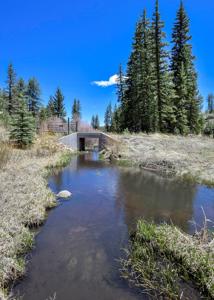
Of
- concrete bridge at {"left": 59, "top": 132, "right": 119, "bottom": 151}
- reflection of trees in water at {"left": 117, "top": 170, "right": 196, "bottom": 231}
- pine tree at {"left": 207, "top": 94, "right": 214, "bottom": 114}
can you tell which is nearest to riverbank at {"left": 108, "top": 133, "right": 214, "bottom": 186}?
concrete bridge at {"left": 59, "top": 132, "right": 119, "bottom": 151}

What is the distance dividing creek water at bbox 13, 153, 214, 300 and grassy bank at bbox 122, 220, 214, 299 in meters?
0.29

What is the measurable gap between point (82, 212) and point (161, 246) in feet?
10.2

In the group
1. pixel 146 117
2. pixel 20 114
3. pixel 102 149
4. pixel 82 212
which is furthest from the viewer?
pixel 146 117

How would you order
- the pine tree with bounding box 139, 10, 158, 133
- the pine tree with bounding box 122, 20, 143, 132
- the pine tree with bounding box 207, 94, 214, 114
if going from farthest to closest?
1. the pine tree with bounding box 207, 94, 214, 114
2. the pine tree with bounding box 122, 20, 143, 132
3. the pine tree with bounding box 139, 10, 158, 133

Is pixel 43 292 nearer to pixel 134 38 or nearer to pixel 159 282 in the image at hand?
pixel 159 282

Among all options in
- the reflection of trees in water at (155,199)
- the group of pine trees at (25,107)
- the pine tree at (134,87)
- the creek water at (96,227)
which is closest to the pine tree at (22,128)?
the group of pine trees at (25,107)

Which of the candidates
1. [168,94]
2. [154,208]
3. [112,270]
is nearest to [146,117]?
[168,94]

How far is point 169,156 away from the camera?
16.1 meters

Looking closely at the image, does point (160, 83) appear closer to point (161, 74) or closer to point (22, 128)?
point (161, 74)

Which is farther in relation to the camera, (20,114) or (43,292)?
(20,114)

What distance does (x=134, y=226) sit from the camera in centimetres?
616

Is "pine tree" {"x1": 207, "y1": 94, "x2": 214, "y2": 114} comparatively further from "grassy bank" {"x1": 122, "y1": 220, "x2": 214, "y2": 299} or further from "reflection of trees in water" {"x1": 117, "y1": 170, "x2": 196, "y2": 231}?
"grassy bank" {"x1": 122, "y1": 220, "x2": 214, "y2": 299}

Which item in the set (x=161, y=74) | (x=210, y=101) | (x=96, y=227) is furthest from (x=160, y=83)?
(x=210, y=101)

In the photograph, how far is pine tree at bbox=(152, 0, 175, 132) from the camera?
24.4 m
